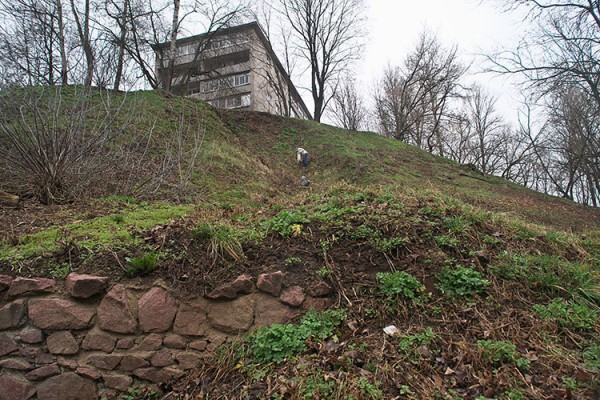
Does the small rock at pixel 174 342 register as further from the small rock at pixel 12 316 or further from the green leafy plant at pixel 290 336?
the small rock at pixel 12 316

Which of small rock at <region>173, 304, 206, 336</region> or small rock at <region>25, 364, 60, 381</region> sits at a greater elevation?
small rock at <region>173, 304, 206, 336</region>

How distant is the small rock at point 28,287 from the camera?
265 cm

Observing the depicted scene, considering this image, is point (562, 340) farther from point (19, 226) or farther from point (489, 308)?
point (19, 226)

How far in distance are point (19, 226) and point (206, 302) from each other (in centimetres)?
272

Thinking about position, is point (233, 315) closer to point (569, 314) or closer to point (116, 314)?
point (116, 314)

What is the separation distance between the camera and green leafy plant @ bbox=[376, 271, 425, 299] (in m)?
2.79

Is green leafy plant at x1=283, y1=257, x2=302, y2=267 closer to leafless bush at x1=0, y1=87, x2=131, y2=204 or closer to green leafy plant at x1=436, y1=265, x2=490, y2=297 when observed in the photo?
green leafy plant at x1=436, y1=265, x2=490, y2=297

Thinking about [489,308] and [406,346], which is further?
[489,308]

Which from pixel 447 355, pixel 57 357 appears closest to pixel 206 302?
pixel 57 357

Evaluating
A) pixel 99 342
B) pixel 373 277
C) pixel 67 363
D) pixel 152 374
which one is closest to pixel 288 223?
pixel 373 277

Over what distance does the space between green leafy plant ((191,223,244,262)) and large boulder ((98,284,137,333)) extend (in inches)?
30.1

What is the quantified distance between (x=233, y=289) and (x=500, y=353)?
197 centimetres

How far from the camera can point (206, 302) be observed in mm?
2795

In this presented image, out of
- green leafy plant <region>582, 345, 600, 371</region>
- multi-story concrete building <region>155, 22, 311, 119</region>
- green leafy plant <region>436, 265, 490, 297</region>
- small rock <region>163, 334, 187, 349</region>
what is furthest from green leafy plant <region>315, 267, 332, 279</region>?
multi-story concrete building <region>155, 22, 311, 119</region>
